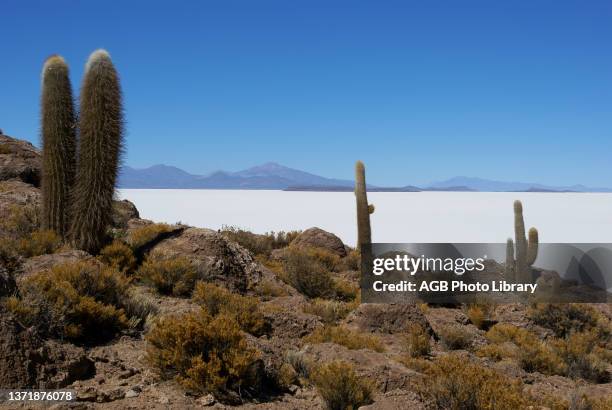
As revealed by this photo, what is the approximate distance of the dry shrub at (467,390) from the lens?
4.92m

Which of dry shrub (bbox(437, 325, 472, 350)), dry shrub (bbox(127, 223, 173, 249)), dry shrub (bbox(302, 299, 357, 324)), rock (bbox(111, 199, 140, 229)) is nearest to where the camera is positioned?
dry shrub (bbox(437, 325, 472, 350))

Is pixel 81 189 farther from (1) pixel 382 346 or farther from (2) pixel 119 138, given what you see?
(1) pixel 382 346

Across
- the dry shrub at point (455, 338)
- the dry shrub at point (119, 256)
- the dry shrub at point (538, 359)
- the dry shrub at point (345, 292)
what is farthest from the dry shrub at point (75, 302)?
the dry shrub at point (538, 359)

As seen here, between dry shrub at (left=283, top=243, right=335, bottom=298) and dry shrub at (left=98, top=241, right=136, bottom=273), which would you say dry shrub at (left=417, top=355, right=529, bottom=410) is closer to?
dry shrub at (left=98, top=241, right=136, bottom=273)

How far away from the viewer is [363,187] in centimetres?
1652

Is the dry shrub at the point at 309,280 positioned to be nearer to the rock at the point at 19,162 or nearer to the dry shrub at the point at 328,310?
the dry shrub at the point at 328,310

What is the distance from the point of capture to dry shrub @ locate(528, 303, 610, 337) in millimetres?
11375

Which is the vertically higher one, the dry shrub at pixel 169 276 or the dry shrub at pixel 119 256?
the dry shrub at pixel 119 256

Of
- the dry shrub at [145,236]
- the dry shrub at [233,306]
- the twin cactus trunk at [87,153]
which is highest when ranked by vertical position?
the twin cactus trunk at [87,153]

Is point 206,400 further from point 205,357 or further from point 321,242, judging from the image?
point 321,242

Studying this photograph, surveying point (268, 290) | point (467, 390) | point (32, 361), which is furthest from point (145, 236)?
point (467, 390)

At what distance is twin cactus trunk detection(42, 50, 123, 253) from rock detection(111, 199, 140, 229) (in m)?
2.87

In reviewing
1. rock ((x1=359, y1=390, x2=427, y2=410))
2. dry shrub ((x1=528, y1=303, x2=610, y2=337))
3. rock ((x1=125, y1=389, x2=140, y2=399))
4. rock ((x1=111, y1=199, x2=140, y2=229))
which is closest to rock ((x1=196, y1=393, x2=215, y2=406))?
rock ((x1=125, y1=389, x2=140, y2=399))

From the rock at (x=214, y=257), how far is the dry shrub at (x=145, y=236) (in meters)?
0.41
